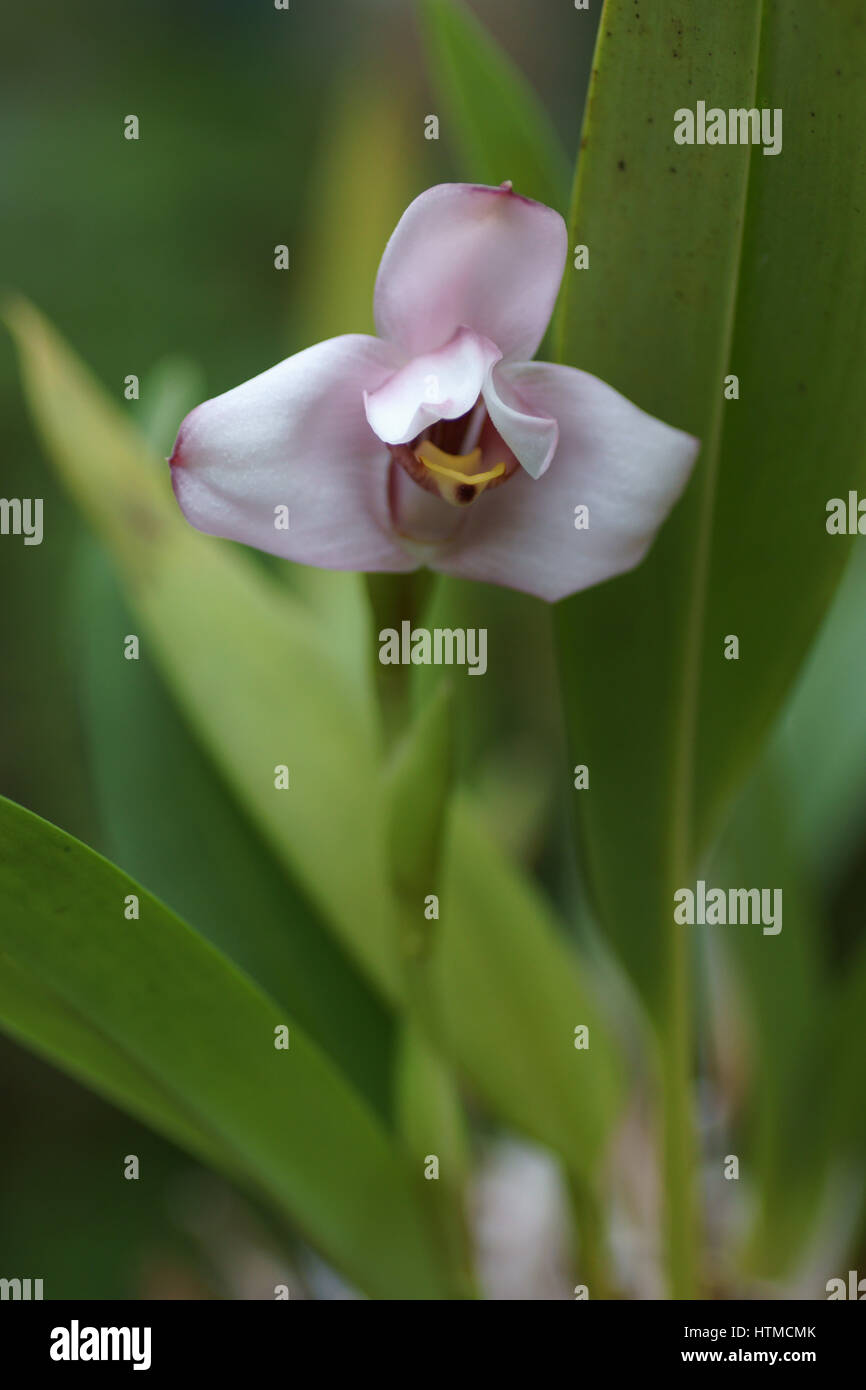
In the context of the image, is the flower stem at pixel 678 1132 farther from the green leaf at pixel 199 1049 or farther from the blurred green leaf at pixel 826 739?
the blurred green leaf at pixel 826 739

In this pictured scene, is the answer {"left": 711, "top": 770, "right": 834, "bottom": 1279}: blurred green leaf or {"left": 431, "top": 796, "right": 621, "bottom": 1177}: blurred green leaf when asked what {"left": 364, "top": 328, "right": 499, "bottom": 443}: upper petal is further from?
{"left": 711, "top": 770, "right": 834, "bottom": 1279}: blurred green leaf

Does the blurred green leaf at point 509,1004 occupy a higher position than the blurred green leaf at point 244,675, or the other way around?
the blurred green leaf at point 244,675

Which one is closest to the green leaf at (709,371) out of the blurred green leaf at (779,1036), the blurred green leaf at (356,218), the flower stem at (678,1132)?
the flower stem at (678,1132)

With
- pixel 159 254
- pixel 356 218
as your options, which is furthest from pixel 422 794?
pixel 159 254

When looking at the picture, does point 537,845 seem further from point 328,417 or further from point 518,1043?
point 328,417

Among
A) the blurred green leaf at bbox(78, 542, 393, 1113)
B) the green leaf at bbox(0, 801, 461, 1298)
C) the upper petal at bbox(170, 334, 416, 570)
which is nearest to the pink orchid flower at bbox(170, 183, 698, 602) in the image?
the upper petal at bbox(170, 334, 416, 570)

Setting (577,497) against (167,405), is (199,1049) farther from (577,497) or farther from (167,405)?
(167,405)
